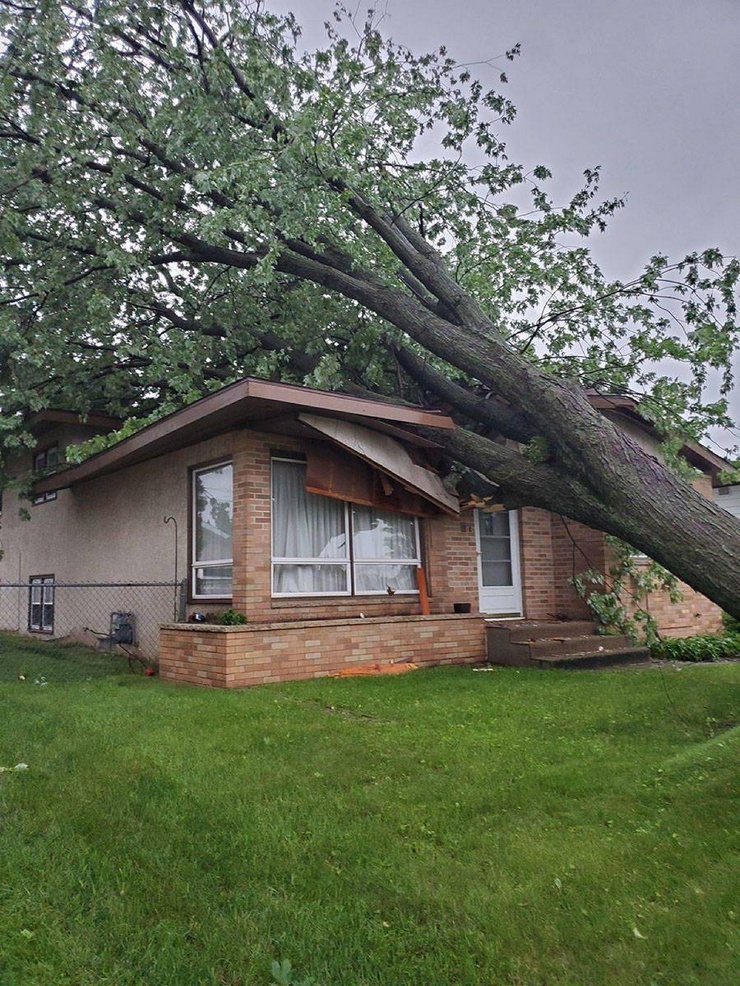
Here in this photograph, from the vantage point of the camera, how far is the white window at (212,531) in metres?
9.45

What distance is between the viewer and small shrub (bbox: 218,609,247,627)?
8570mm

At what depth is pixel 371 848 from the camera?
3594 mm

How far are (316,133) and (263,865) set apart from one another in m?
8.81

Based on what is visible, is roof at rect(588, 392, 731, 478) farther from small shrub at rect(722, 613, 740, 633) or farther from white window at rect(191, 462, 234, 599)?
white window at rect(191, 462, 234, 599)

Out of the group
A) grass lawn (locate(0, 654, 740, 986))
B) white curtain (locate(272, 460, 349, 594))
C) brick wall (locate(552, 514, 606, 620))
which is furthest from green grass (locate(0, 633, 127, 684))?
brick wall (locate(552, 514, 606, 620))

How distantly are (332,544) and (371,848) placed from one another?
6355 mm

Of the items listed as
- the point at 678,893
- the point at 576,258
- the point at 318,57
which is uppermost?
the point at 318,57

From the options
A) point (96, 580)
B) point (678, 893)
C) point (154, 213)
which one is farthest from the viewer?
point (96, 580)

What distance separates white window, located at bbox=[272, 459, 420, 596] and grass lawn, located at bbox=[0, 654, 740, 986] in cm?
313

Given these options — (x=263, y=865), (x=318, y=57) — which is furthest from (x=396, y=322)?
(x=263, y=865)

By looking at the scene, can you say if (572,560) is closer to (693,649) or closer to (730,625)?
(693,649)

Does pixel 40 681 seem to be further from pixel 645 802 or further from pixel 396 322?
pixel 645 802

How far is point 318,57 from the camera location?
10984 millimetres

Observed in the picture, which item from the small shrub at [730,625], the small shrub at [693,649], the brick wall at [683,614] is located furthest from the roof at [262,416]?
the small shrub at [730,625]
